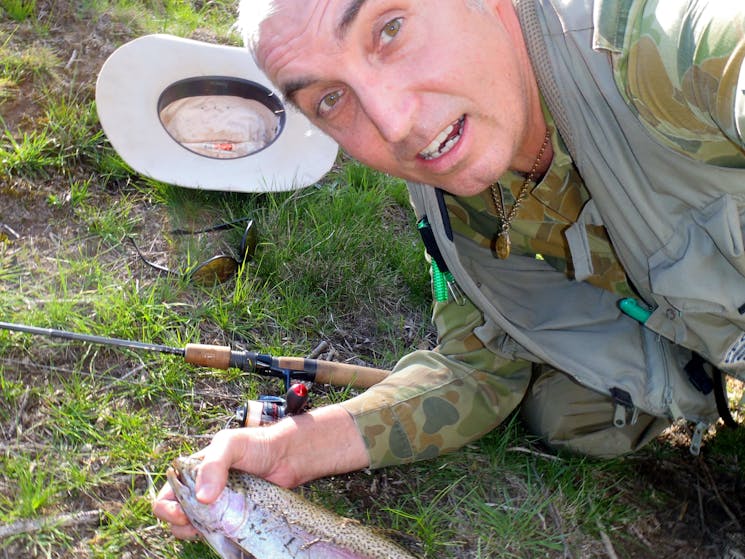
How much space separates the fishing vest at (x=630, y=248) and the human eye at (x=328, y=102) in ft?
1.93

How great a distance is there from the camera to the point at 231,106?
480 cm

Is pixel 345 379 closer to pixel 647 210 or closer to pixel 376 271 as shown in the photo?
pixel 376 271

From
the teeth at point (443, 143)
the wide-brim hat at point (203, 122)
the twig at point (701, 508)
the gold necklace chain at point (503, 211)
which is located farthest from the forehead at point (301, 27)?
the twig at point (701, 508)

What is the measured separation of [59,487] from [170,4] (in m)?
3.53

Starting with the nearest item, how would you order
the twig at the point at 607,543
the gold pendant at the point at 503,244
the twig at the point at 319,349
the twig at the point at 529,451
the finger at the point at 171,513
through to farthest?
the finger at the point at 171,513
the twig at the point at 607,543
the gold pendant at the point at 503,244
the twig at the point at 529,451
the twig at the point at 319,349

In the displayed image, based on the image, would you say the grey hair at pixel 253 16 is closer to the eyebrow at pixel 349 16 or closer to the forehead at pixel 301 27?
the forehead at pixel 301 27

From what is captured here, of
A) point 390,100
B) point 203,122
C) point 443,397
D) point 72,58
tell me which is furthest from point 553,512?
point 72,58

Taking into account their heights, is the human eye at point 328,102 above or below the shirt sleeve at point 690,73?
below

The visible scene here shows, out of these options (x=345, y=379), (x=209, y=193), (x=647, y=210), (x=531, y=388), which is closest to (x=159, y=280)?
(x=209, y=193)

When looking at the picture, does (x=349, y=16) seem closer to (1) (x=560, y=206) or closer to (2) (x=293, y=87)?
(2) (x=293, y=87)

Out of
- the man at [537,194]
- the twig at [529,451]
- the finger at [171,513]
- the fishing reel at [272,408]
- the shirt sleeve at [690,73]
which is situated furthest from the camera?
the twig at [529,451]

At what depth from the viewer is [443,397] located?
11.3 ft

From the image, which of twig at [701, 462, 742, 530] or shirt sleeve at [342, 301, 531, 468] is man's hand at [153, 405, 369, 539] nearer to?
shirt sleeve at [342, 301, 531, 468]

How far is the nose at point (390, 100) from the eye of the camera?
2.49m
